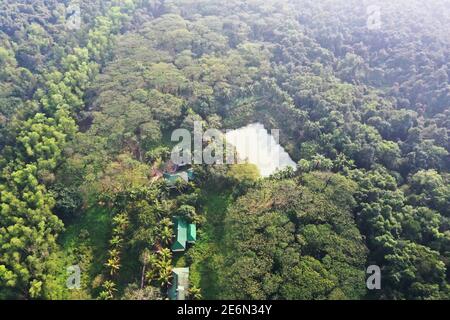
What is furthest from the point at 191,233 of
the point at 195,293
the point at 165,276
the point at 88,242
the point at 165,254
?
the point at 88,242

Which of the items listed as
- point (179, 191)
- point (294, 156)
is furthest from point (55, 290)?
point (294, 156)

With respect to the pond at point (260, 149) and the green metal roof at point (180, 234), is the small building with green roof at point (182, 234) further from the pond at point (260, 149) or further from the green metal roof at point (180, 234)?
the pond at point (260, 149)

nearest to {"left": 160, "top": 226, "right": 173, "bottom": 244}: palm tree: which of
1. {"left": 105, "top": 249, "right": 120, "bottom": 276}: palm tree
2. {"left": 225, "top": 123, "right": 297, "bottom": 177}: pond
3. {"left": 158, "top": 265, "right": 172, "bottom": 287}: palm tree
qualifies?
{"left": 158, "top": 265, "right": 172, "bottom": 287}: palm tree

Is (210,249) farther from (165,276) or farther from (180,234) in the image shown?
(165,276)

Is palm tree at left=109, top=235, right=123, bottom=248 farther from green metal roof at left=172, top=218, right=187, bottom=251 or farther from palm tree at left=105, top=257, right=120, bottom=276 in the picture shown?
green metal roof at left=172, top=218, right=187, bottom=251

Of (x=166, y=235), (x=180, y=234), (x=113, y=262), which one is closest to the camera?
(x=113, y=262)

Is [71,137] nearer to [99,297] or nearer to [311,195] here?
[99,297]
